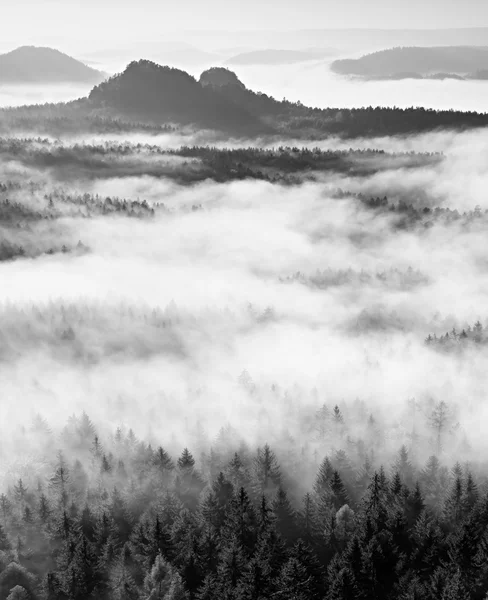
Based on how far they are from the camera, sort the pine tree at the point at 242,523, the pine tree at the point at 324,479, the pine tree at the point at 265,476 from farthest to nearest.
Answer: the pine tree at the point at 265,476 < the pine tree at the point at 324,479 < the pine tree at the point at 242,523

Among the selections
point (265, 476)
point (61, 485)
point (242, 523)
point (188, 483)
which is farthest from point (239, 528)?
point (61, 485)

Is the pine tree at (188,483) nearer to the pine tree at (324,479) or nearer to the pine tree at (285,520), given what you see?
the pine tree at (285,520)

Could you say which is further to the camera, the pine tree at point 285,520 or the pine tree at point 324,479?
the pine tree at point 324,479

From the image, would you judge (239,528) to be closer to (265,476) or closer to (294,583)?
(294,583)

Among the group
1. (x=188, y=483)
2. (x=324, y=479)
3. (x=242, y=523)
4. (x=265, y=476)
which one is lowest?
(x=188, y=483)

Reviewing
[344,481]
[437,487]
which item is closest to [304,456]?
[344,481]

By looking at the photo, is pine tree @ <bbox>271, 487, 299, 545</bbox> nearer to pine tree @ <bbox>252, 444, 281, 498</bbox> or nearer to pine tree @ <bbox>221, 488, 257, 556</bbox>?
pine tree @ <bbox>221, 488, 257, 556</bbox>

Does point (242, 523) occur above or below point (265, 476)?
above

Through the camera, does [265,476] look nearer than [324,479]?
No

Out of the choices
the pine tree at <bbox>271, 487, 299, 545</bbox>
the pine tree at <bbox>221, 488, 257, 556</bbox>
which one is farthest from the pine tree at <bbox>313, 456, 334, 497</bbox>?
the pine tree at <bbox>221, 488, 257, 556</bbox>

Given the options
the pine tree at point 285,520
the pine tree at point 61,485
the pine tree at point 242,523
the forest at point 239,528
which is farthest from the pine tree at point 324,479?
the pine tree at point 61,485

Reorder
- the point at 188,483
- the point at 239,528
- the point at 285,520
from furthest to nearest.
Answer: the point at 188,483, the point at 285,520, the point at 239,528

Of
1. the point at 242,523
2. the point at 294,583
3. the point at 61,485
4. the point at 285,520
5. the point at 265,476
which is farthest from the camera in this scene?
the point at 265,476
